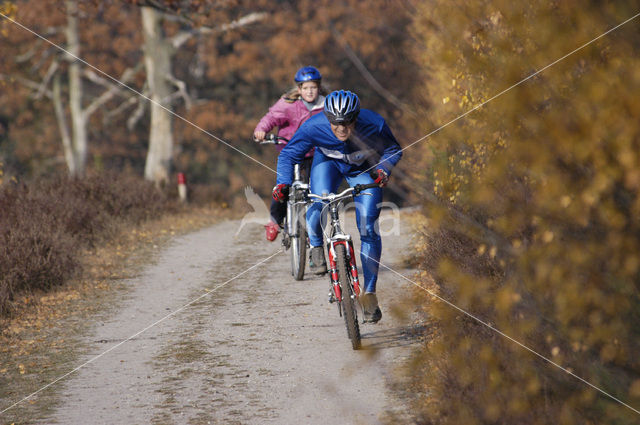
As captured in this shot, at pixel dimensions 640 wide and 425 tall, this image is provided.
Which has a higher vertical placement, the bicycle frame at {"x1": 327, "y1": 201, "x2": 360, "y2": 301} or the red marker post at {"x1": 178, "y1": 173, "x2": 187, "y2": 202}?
the red marker post at {"x1": 178, "y1": 173, "x2": 187, "y2": 202}

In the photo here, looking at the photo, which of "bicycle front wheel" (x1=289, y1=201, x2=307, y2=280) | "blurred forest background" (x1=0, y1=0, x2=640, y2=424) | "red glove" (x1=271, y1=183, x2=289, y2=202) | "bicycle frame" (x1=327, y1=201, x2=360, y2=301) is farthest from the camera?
"bicycle front wheel" (x1=289, y1=201, x2=307, y2=280)

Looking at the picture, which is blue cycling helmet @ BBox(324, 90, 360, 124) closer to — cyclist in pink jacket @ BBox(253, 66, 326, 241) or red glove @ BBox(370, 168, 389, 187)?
red glove @ BBox(370, 168, 389, 187)

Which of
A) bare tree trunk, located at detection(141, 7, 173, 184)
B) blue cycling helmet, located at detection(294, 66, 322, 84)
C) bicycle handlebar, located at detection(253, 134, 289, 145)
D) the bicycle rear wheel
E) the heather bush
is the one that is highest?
bare tree trunk, located at detection(141, 7, 173, 184)

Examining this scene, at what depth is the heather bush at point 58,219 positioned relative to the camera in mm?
9250

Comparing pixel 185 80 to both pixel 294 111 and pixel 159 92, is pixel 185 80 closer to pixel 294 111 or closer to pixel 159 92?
pixel 159 92

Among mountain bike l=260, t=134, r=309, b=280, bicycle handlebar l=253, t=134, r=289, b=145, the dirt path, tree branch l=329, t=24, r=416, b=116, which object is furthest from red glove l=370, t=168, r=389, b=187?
tree branch l=329, t=24, r=416, b=116

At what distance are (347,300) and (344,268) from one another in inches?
12.4

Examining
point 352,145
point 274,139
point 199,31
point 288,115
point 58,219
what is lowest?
point 58,219

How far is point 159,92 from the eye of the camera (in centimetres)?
2375

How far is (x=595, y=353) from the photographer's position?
151 inches

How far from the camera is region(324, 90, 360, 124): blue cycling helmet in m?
6.53

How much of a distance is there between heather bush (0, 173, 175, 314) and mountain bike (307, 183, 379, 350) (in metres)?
3.65

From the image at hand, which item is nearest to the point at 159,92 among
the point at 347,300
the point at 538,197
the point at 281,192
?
the point at 281,192

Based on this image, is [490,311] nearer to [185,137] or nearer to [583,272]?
[583,272]
